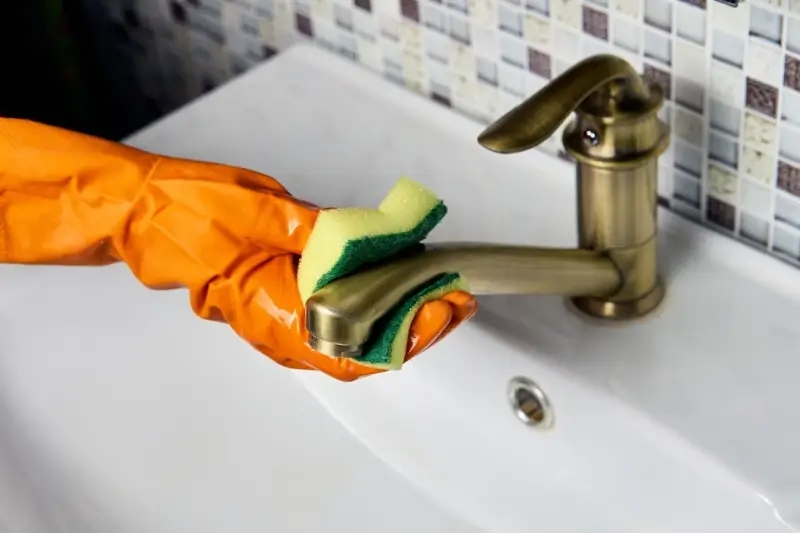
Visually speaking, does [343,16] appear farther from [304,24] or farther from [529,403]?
[529,403]

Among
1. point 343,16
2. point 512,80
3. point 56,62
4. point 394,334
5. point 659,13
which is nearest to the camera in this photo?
point 394,334

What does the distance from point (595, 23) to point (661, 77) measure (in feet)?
0.16

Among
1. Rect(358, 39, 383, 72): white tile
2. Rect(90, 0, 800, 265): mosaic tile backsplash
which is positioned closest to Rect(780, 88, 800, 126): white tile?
Rect(90, 0, 800, 265): mosaic tile backsplash

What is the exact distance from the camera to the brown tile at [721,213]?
62 centimetres

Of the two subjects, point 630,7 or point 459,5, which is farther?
point 459,5

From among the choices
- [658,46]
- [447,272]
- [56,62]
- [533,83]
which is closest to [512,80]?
[533,83]

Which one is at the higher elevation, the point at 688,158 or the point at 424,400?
the point at 688,158

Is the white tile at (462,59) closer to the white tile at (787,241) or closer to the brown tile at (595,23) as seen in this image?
the brown tile at (595,23)

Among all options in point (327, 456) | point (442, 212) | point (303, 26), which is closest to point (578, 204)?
point (442, 212)

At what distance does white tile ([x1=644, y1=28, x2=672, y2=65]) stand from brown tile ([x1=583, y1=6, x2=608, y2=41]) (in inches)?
1.1

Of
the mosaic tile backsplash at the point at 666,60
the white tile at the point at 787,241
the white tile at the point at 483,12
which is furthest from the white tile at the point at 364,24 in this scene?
the white tile at the point at 787,241

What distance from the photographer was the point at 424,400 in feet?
2.15

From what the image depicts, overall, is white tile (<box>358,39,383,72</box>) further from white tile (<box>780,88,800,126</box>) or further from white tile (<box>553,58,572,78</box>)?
white tile (<box>780,88,800,126</box>)

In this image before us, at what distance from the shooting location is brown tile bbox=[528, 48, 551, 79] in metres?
0.66
